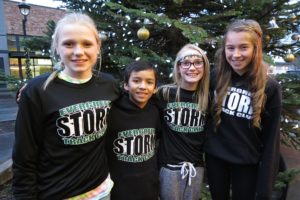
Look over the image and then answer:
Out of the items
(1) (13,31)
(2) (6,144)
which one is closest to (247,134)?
(2) (6,144)

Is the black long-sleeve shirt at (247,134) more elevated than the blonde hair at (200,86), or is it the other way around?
the blonde hair at (200,86)

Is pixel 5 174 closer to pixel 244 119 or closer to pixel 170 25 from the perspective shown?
pixel 170 25

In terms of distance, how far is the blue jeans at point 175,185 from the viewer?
2441mm

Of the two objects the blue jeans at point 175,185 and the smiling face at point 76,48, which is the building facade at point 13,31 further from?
the smiling face at point 76,48

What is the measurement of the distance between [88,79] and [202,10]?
238 centimetres

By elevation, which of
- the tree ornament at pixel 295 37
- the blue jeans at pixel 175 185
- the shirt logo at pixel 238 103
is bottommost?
the blue jeans at pixel 175 185

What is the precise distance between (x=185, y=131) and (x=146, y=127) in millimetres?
342

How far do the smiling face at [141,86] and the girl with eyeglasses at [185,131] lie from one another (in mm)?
219

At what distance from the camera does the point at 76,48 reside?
1818 mm

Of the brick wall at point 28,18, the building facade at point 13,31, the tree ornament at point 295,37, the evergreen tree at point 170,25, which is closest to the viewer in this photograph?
the evergreen tree at point 170,25

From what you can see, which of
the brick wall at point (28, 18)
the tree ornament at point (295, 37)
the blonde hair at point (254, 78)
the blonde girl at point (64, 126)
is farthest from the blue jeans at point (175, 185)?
the brick wall at point (28, 18)

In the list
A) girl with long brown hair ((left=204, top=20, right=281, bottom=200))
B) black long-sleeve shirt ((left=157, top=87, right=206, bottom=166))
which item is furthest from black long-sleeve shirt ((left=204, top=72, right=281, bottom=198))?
black long-sleeve shirt ((left=157, top=87, right=206, bottom=166))

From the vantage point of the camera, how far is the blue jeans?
2441 mm

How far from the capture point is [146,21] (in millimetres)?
3289
